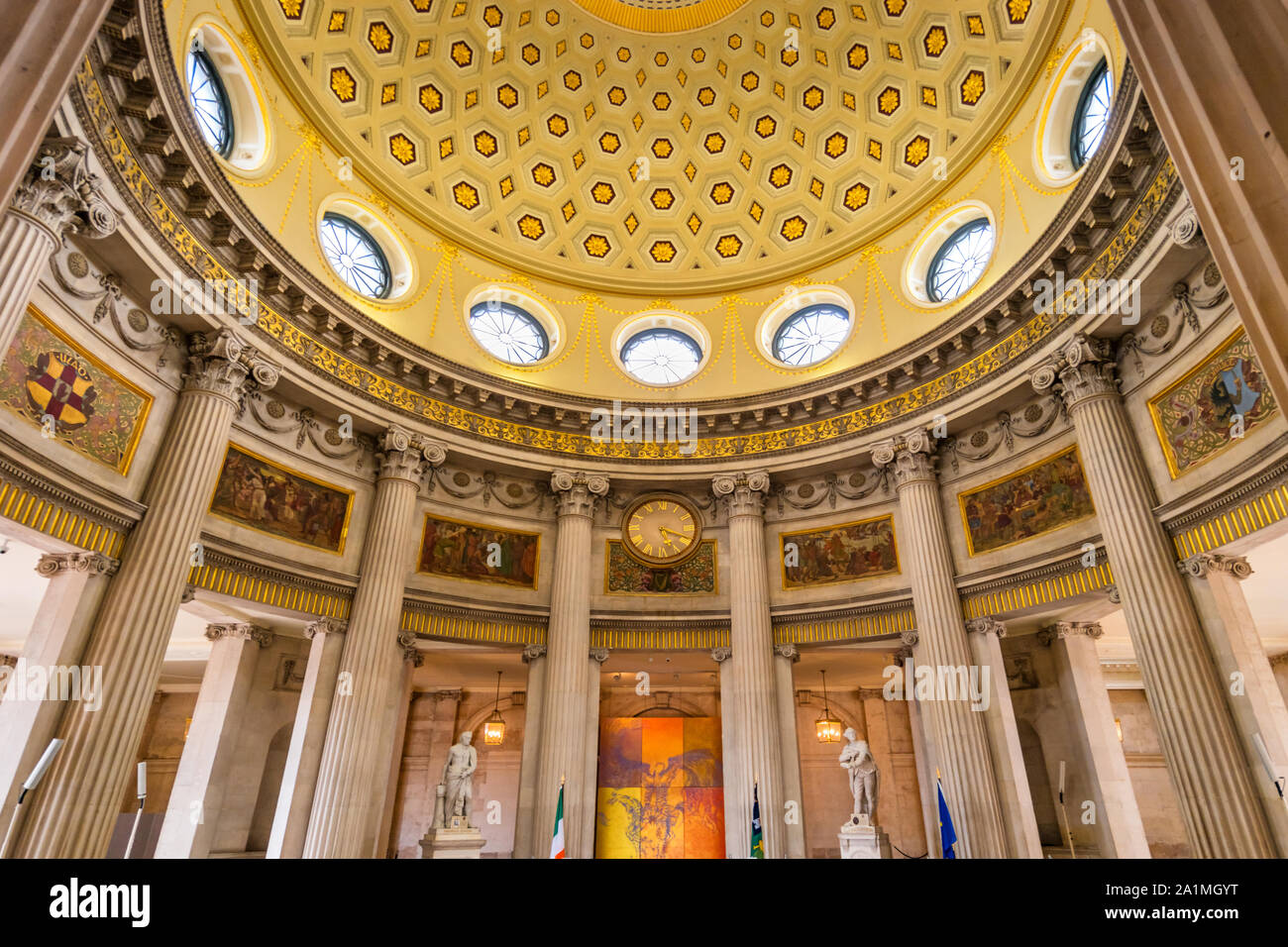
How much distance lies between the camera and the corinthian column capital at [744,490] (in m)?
16.9

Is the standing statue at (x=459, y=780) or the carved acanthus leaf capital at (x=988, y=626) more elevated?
the carved acanthus leaf capital at (x=988, y=626)

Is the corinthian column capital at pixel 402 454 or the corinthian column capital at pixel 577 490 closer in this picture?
the corinthian column capital at pixel 402 454

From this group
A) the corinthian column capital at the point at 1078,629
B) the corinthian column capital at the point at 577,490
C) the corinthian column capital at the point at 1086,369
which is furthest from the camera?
the corinthian column capital at the point at 577,490

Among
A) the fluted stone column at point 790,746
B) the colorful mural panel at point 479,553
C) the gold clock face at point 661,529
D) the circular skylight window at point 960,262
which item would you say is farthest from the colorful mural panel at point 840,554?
the colorful mural panel at point 479,553

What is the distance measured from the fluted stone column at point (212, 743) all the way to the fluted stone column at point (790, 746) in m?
11.4

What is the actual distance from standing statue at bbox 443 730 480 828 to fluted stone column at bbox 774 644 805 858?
6.41 metres

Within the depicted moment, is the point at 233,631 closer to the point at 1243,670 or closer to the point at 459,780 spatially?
the point at 459,780

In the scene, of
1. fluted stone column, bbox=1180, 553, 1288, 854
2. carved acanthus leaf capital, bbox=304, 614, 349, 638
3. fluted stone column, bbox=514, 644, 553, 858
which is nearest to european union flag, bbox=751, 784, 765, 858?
fluted stone column, bbox=514, 644, 553, 858

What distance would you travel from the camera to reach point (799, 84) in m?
19.2

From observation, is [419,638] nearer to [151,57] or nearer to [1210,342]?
[151,57]

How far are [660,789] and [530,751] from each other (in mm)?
6161

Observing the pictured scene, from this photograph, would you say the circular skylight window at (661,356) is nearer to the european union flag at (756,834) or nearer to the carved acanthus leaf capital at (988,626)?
the carved acanthus leaf capital at (988,626)

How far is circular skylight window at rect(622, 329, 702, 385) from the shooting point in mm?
19375
